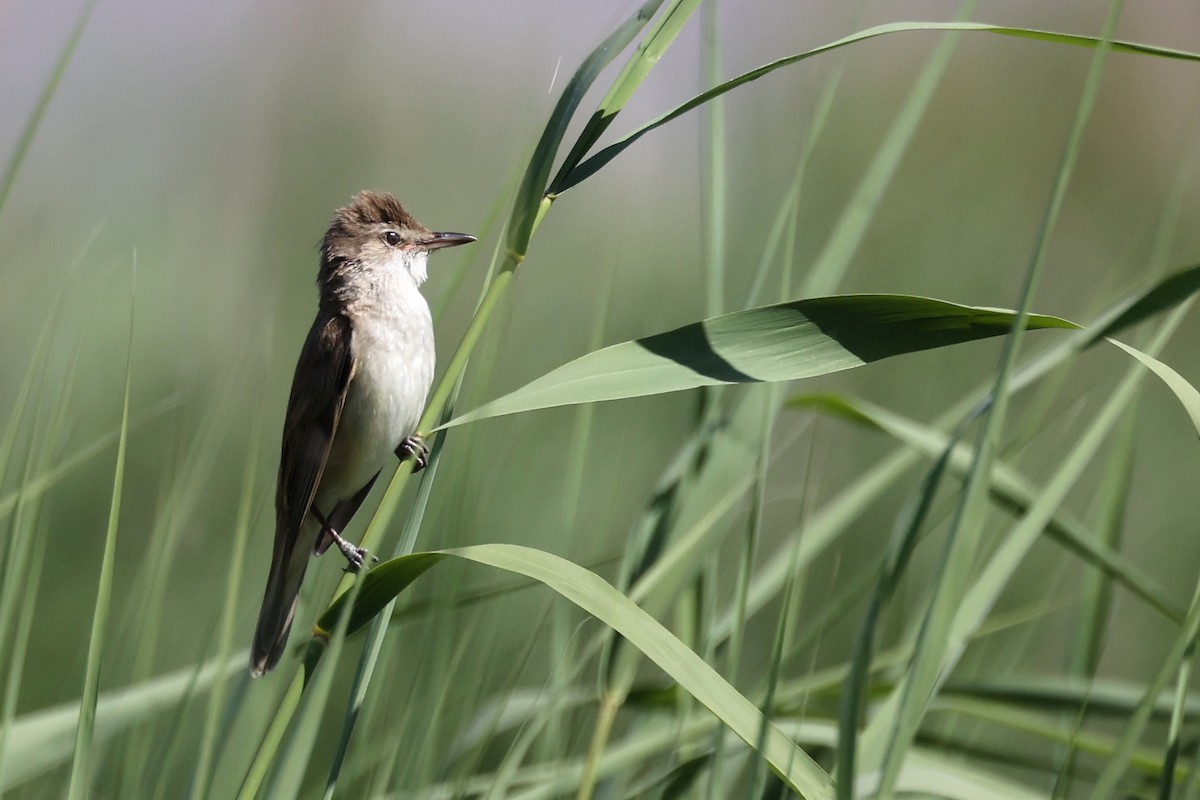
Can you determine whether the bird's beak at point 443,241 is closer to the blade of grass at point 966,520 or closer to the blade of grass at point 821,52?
the blade of grass at point 821,52

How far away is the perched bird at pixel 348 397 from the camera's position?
10.1ft

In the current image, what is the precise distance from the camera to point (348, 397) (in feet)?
10.4

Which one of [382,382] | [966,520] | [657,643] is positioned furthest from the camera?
[382,382]

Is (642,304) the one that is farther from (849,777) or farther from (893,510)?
(849,777)

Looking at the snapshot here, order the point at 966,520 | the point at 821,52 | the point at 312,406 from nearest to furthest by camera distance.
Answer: the point at 966,520
the point at 821,52
the point at 312,406

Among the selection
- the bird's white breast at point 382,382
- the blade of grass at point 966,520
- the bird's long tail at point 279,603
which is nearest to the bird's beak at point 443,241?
the bird's white breast at point 382,382

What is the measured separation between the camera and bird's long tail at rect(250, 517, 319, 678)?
2.98 m

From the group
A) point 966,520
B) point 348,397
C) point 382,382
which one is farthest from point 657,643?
point 348,397

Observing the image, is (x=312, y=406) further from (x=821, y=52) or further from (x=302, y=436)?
(x=821, y=52)

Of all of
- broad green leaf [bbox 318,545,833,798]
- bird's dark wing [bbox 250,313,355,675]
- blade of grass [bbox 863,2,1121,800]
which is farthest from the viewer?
bird's dark wing [bbox 250,313,355,675]

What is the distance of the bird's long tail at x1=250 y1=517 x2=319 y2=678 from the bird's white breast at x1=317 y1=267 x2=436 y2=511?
0.26 meters

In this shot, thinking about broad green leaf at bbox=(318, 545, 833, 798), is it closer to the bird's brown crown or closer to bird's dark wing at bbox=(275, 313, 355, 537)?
bird's dark wing at bbox=(275, 313, 355, 537)

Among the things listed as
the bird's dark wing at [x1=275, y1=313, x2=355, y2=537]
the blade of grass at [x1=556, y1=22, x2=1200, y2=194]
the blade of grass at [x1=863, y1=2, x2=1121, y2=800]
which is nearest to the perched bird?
the bird's dark wing at [x1=275, y1=313, x2=355, y2=537]

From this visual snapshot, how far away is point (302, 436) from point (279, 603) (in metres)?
0.48
